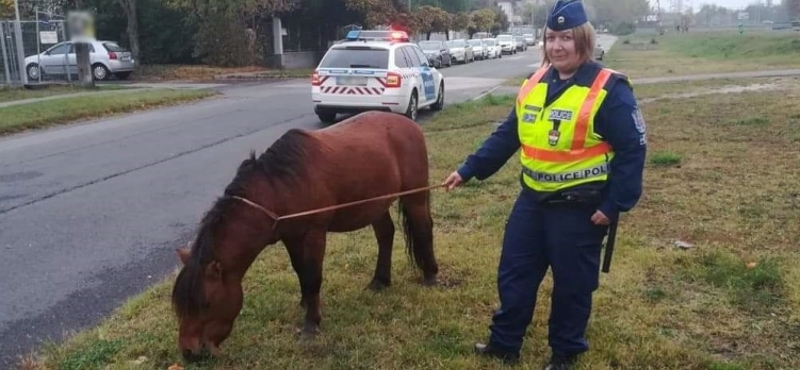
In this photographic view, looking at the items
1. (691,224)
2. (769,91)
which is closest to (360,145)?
(691,224)

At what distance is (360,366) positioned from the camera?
4211mm

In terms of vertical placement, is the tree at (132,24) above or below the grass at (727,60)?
above

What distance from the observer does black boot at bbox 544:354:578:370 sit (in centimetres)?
409

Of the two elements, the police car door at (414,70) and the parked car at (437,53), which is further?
the parked car at (437,53)

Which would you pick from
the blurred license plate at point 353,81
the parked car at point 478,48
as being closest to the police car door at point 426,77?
the blurred license plate at point 353,81

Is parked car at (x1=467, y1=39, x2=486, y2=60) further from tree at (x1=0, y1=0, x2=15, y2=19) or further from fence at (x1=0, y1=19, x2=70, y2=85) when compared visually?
fence at (x1=0, y1=19, x2=70, y2=85)

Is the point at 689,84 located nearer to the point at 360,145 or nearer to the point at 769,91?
the point at 769,91

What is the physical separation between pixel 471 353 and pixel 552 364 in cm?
45

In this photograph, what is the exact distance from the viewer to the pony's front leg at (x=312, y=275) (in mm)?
4430

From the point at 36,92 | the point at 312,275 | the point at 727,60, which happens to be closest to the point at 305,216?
the point at 312,275

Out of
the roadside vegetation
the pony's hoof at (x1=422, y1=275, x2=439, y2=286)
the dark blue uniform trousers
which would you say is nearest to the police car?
the roadside vegetation

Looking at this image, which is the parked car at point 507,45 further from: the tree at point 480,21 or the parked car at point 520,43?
the tree at point 480,21

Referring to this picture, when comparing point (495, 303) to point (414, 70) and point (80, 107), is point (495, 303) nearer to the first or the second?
point (414, 70)

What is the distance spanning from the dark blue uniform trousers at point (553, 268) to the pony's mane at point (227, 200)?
1218 millimetres
